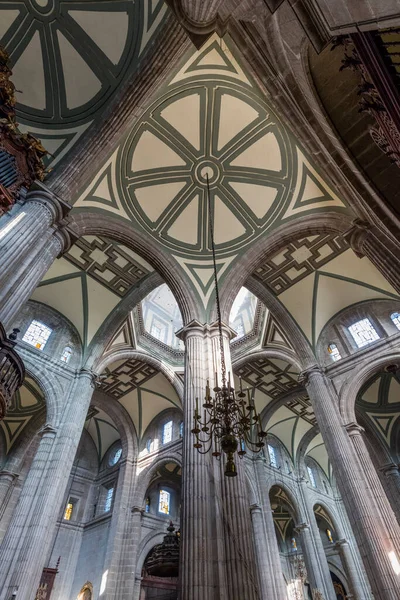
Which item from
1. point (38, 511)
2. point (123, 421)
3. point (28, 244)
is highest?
point (123, 421)

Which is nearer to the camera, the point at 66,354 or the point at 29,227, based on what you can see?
the point at 29,227

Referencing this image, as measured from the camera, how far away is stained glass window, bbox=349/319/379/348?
41.8 ft

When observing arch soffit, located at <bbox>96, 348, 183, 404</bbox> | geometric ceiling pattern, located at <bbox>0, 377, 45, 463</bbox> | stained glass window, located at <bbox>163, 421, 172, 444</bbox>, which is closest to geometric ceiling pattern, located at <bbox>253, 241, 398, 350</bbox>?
arch soffit, located at <bbox>96, 348, 183, 404</bbox>

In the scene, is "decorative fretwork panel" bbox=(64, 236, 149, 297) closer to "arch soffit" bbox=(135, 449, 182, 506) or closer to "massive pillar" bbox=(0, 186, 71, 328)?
"massive pillar" bbox=(0, 186, 71, 328)

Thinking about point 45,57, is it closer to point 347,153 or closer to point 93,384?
point 347,153

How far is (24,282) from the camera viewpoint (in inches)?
234

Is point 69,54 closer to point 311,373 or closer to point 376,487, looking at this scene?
point 311,373

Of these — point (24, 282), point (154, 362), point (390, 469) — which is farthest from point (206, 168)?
point (390, 469)

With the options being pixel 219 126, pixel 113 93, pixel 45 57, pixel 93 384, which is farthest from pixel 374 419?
pixel 45 57

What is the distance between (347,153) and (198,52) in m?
4.36

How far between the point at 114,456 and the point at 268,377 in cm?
961

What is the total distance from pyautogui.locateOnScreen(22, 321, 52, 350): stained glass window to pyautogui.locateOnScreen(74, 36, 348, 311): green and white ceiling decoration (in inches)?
217

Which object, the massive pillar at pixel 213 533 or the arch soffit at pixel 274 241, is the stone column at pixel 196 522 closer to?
the massive pillar at pixel 213 533

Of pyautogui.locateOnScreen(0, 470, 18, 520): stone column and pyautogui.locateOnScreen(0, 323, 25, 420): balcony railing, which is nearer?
pyautogui.locateOnScreen(0, 323, 25, 420): balcony railing
